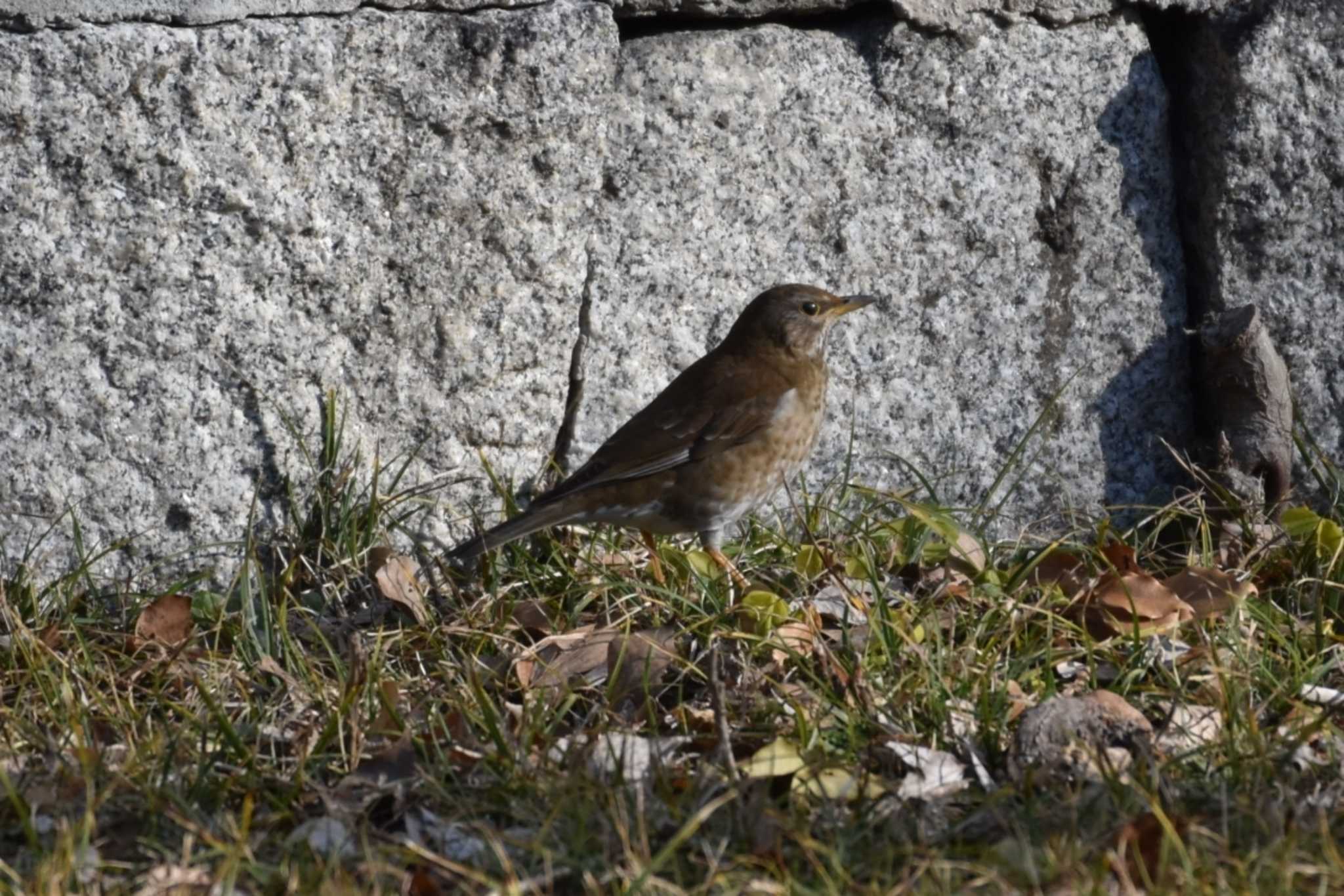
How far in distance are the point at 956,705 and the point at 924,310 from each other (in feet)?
6.03

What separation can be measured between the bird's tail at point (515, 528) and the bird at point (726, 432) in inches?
3.8

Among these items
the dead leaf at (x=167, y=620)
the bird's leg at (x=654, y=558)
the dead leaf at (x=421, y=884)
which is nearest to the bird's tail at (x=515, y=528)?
the bird's leg at (x=654, y=558)

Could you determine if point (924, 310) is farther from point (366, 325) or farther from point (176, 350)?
point (176, 350)

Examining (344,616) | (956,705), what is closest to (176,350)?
(344,616)

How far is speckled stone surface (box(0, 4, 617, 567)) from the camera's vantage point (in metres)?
4.46

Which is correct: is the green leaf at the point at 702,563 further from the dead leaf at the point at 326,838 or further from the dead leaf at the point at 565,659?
the dead leaf at the point at 326,838

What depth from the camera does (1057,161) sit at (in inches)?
207

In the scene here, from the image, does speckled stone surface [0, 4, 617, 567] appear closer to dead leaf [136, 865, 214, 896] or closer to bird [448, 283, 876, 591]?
bird [448, 283, 876, 591]

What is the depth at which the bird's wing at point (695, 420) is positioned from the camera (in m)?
4.81

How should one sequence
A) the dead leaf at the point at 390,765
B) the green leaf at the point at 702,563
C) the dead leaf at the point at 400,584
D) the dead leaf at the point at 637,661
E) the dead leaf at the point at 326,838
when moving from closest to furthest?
the dead leaf at the point at 326,838, the dead leaf at the point at 390,765, the dead leaf at the point at 637,661, the dead leaf at the point at 400,584, the green leaf at the point at 702,563

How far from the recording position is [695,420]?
4.90 m

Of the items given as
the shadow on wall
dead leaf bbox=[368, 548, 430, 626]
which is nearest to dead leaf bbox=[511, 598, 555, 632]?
dead leaf bbox=[368, 548, 430, 626]

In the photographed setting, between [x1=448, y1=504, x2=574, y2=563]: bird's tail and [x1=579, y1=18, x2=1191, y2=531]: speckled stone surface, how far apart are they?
52 cm

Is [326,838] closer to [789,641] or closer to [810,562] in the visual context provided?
[789,641]
